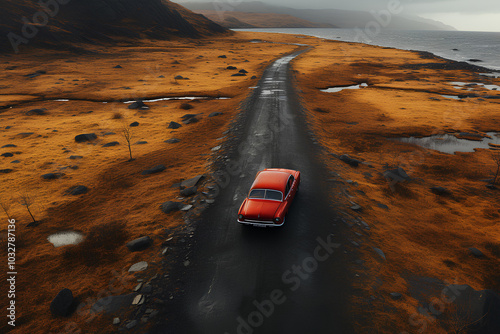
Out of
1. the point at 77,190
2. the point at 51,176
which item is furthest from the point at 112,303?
the point at 51,176

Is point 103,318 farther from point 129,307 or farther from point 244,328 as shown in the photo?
point 244,328

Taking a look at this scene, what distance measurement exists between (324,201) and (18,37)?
85.5m

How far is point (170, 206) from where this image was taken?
1352cm

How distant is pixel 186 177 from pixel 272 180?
22.0 ft

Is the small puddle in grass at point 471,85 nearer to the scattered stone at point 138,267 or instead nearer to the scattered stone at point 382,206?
the scattered stone at point 382,206

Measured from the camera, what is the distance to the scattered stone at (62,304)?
27.1 ft

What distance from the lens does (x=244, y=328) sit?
759 cm

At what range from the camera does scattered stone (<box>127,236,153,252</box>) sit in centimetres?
1092

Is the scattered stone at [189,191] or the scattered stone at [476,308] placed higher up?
the scattered stone at [189,191]

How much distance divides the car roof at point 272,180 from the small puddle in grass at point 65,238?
8.48 metres

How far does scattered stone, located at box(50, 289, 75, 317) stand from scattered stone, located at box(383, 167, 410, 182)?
58.3 feet

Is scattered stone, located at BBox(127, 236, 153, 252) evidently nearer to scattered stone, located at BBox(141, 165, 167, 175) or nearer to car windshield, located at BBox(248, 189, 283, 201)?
car windshield, located at BBox(248, 189, 283, 201)

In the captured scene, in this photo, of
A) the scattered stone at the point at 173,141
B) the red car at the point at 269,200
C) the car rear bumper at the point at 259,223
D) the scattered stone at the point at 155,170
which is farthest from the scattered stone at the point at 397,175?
the scattered stone at the point at 173,141

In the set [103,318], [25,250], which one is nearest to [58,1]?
[25,250]
